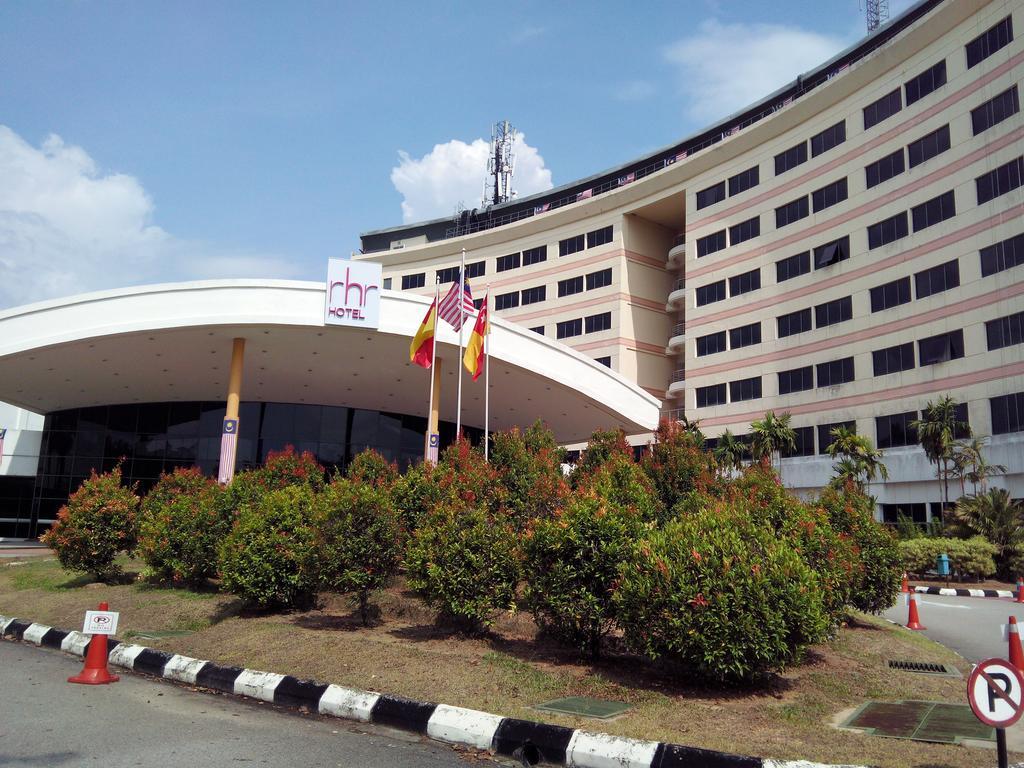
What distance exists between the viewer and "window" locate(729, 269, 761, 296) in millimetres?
44000

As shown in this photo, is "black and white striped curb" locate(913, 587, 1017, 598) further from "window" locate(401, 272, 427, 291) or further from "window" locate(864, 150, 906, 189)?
"window" locate(401, 272, 427, 291)

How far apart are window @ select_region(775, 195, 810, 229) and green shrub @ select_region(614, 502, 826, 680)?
124ft

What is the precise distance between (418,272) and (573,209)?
15.3 meters

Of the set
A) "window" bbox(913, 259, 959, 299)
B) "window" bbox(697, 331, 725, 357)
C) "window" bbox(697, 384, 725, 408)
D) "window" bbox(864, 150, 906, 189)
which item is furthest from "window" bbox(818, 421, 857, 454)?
"window" bbox(864, 150, 906, 189)

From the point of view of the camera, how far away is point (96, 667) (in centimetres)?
826

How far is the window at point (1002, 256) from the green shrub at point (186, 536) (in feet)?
103

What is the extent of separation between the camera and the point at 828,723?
6.71m

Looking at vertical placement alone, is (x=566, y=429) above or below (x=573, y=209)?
below

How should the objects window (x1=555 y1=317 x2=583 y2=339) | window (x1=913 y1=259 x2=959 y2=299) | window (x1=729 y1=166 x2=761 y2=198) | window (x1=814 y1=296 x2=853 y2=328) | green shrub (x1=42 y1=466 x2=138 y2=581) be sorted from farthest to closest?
window (x1=555 y1=317 x2=583 y2=339), window (x1=729 y1=166 x2=761 y2=198), window (x1=814 y1=296 x2=853 y2=328), window (x1=913 y1=259 x2=959 y2=299), green shrub (x1=42 y1=466 x2=138 y2=581)

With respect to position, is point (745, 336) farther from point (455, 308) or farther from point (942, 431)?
point (455, 308)

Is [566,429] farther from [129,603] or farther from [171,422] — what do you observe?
[129,603]

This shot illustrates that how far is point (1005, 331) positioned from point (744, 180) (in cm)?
1842

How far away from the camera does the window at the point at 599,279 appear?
2036 inches

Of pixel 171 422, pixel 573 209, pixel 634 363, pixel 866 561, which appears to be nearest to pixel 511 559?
pixel 866 561
